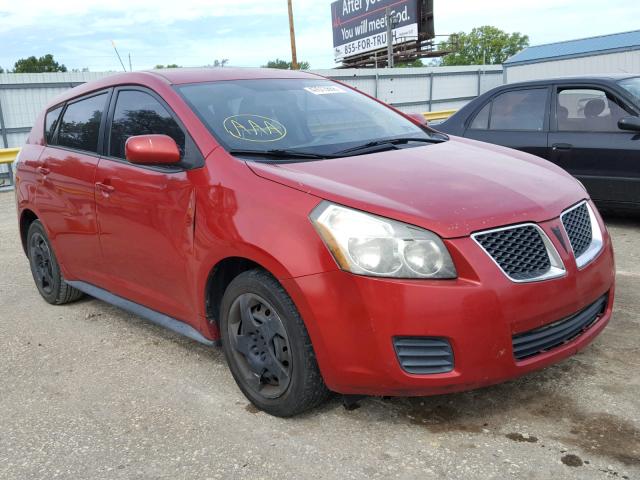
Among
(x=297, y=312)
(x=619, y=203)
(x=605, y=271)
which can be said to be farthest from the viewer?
(x=619, y=203)

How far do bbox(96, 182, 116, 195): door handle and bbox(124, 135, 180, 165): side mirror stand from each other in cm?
61

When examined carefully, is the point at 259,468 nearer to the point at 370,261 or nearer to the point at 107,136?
the point at 370,261

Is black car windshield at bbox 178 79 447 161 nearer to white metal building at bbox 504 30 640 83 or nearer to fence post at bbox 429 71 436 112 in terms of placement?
Answer: white metal building at bbox 504 30 640 83

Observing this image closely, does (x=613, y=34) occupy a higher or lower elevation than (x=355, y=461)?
higher

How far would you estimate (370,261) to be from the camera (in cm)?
255

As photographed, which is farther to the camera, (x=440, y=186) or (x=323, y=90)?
(x=323, y=90)

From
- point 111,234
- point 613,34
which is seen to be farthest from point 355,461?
point 613,34

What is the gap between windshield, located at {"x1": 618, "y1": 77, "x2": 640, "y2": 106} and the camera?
6.11 m

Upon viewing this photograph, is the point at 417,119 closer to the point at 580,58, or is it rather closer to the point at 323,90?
the point at 323,90

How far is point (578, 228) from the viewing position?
2971 millimetres

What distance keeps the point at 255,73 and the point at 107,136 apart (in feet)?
3.24

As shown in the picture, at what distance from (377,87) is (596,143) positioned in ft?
54.7

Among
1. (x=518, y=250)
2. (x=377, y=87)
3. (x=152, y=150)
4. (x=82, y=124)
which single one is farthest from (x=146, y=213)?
(x=377, y=87)

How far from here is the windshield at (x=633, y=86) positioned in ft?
20.0
